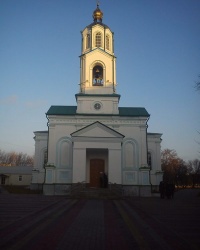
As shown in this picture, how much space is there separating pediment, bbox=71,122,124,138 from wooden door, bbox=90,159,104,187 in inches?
144

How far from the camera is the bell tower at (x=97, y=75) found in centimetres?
3234

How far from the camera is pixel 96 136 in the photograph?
29.1 m

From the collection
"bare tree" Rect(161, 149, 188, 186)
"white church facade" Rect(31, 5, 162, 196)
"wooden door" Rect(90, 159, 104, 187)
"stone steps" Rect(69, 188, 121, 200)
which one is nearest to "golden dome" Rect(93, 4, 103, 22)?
"white church facade" Rect(31, 5, 162, 196)

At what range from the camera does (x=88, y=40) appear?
110 ft

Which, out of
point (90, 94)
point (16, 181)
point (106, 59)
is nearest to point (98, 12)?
point (106, 59)

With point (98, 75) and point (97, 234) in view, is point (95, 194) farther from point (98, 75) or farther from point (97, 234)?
point (97, 234)

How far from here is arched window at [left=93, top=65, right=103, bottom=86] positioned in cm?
3310

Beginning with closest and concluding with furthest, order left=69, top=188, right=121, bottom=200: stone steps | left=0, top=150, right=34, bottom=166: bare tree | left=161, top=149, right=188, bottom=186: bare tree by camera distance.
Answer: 1. left=69, top=188, right=121, bottom=200: stone steps
2. left=161, top=149, right=188, bottom=186: bare tree
3. left=0, top=150, right=34, bottom=166: bare tree

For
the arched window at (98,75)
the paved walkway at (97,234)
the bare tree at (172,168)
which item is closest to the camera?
the paved walkway at (97,234)

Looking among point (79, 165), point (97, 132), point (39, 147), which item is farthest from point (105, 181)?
point (39, 147)

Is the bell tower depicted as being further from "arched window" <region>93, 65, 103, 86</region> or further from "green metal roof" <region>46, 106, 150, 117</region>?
"green metal roof" <region>46, 106, 150, 117</region>

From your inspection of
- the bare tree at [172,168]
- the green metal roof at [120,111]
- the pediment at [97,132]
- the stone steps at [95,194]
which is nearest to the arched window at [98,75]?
the green metal roof at [120,111]

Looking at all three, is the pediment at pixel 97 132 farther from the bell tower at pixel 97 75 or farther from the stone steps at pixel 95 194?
the stone steps at pixel 95 194

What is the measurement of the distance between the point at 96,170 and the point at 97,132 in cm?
458
